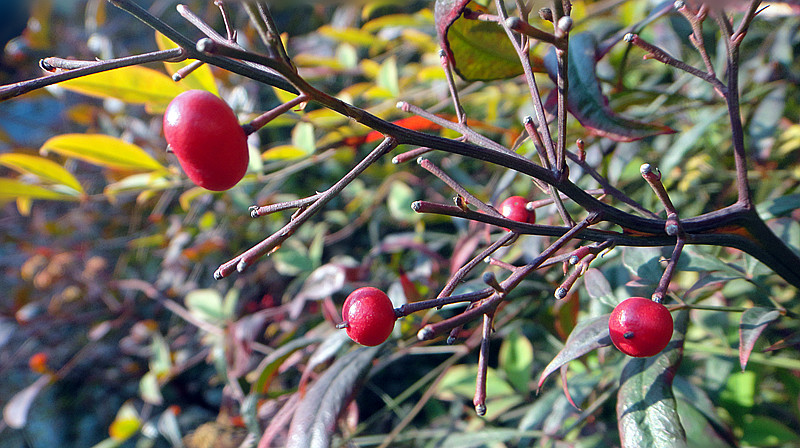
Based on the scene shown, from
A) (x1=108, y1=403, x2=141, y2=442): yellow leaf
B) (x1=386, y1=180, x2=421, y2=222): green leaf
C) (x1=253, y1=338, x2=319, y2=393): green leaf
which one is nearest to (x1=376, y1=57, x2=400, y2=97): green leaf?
(x1=386, y1=180, x2=421, y2=222): green leaf

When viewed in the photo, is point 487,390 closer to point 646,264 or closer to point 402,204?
point 402,204

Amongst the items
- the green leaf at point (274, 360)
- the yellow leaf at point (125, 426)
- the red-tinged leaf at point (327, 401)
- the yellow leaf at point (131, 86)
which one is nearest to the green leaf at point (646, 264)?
the red-tinged leaf at point (327, 401)

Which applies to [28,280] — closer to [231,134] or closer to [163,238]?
[163,238]

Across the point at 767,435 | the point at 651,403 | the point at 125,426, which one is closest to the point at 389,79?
the point at 651,403

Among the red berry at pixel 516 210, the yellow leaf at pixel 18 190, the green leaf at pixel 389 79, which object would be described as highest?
the yellow leaf at pixel 18 190

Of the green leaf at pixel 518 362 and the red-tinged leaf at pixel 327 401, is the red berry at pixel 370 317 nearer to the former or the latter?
the red-tinged leaf at pixel 327 401

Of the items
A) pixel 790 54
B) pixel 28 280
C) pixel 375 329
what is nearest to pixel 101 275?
pixel 28 280
